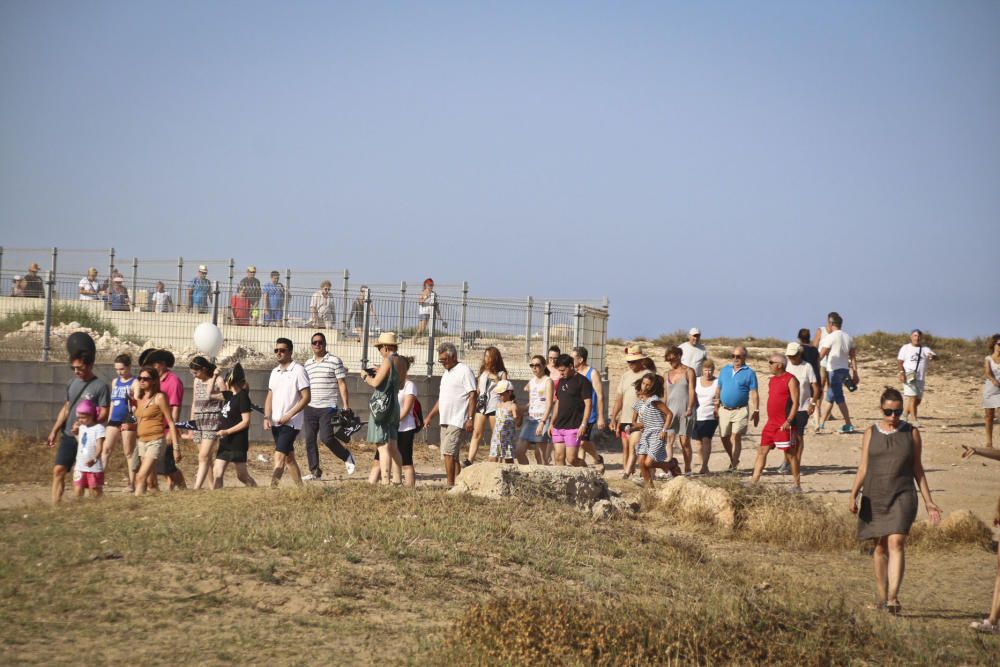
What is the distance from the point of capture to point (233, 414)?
1166cm

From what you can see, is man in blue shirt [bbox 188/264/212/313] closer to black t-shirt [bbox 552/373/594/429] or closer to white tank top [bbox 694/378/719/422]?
black t-shirt [bbox 552/373/594/429]

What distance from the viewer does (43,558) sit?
7.64 meters

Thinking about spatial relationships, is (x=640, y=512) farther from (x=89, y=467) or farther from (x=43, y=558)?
(x=43, y=558)

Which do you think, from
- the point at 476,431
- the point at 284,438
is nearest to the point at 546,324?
the point at 476,431

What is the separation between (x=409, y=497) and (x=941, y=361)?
2739 cm

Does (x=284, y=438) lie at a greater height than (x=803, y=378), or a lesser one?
lesser

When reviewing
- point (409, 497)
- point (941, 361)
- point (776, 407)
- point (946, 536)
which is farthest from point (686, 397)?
point (941, 361)

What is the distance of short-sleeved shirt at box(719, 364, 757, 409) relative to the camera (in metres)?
15.4

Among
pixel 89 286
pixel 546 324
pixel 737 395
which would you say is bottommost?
pixel 737 395

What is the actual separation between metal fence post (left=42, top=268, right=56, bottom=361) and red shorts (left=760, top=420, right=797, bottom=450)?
11039 millimetres

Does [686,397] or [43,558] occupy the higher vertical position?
[686,397]

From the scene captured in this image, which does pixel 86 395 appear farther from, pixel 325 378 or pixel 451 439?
pixel 451 439

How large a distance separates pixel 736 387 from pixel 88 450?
8698 mm

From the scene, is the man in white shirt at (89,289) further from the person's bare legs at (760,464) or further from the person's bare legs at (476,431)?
the person's bare legs at (760,464)
